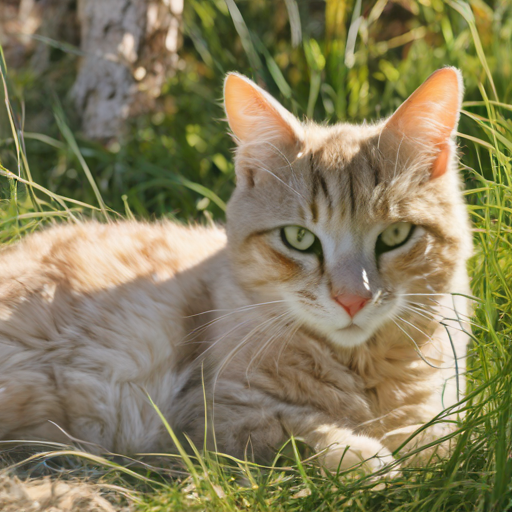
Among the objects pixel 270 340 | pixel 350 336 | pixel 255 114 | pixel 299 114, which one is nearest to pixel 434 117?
pixel 255 114

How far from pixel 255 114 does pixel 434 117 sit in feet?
1.91

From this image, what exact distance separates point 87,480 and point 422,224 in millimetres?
1247

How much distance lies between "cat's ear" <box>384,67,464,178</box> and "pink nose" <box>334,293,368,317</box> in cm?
54

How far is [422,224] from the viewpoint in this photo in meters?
1.76

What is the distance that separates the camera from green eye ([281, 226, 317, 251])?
1785 millimetres

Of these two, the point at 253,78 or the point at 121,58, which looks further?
the point at 121,58

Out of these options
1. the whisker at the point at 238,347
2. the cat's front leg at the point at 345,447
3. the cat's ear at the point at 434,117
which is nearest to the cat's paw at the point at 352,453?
the cat's front leg at the point at 345,447

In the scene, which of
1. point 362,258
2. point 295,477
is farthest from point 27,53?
point 295,477

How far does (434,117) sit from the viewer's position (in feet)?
5.90

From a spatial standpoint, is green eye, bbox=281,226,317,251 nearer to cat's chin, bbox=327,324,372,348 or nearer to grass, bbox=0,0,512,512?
cat's chin, bbox=327,324,372,348

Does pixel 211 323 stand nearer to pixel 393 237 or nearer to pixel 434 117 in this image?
pixel 393 237

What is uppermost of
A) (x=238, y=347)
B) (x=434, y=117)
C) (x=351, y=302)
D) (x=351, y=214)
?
(x=434, y=117)

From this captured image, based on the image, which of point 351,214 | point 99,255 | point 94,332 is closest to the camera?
point 351,214

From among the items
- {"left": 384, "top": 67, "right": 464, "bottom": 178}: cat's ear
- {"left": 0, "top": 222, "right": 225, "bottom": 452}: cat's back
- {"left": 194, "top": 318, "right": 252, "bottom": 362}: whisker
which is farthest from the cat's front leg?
{"left": 384, "top": 67, "right": 464, "bottom": 178}: cat's ear
